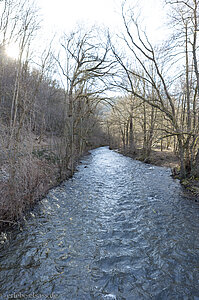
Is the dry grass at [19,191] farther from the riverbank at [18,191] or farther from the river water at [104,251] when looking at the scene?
the river water at [104,251]

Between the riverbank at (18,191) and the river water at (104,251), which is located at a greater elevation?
the riverbank at (18,191)

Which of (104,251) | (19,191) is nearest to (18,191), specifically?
(19,191)

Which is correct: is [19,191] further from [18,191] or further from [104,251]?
[104,251]

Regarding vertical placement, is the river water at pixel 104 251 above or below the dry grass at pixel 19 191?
below

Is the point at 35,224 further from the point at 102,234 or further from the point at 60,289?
the point at 60,289

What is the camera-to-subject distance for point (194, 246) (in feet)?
13.1

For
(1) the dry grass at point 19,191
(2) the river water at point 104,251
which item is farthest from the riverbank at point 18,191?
(2) the river water at point 104,251

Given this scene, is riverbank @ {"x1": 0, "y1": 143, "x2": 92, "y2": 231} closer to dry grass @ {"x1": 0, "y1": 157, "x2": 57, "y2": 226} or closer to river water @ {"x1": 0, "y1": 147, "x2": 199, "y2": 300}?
dry grass @ {"x1": 0, "y1": 157, "x2": 57, "y2": 226}

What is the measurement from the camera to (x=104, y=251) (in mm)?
3900

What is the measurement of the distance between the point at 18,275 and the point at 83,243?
4.96 feet

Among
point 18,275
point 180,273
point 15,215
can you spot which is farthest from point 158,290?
point 15,215

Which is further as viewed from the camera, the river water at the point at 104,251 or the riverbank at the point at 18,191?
the riverbank at the point at 18,191

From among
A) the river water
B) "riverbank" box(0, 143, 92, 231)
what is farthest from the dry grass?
the river water

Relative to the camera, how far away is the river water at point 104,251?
2.92 metres
